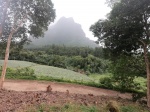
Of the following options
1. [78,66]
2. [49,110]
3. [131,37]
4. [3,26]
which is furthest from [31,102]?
[78,66]

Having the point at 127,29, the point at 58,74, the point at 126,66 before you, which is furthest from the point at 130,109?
the point at 58,74

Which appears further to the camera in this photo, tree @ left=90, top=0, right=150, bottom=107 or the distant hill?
the distant hill

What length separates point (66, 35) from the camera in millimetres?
150750

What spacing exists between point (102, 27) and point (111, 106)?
20.4 feet

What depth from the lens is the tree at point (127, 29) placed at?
14250 millimetres

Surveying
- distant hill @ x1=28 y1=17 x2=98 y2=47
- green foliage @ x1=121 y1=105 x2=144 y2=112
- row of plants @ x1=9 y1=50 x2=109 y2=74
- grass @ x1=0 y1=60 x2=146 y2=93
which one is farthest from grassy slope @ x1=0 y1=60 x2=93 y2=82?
distant hill @ x1=28 y1=17 x2=98 y2=47

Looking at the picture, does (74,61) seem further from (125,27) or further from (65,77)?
(125,27)

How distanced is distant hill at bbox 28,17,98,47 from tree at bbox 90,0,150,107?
109 m

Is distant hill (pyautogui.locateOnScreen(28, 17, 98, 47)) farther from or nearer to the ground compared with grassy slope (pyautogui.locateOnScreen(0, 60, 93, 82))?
farther from the ground

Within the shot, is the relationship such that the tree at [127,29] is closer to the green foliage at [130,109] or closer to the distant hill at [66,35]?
the green foliage at [130,109]

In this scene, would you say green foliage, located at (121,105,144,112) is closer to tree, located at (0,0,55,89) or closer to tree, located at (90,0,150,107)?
tree, located at (90,0,150,107)

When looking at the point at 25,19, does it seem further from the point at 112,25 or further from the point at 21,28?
the point at 112,25

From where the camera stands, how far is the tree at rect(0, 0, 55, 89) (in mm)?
15289

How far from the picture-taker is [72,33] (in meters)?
157
